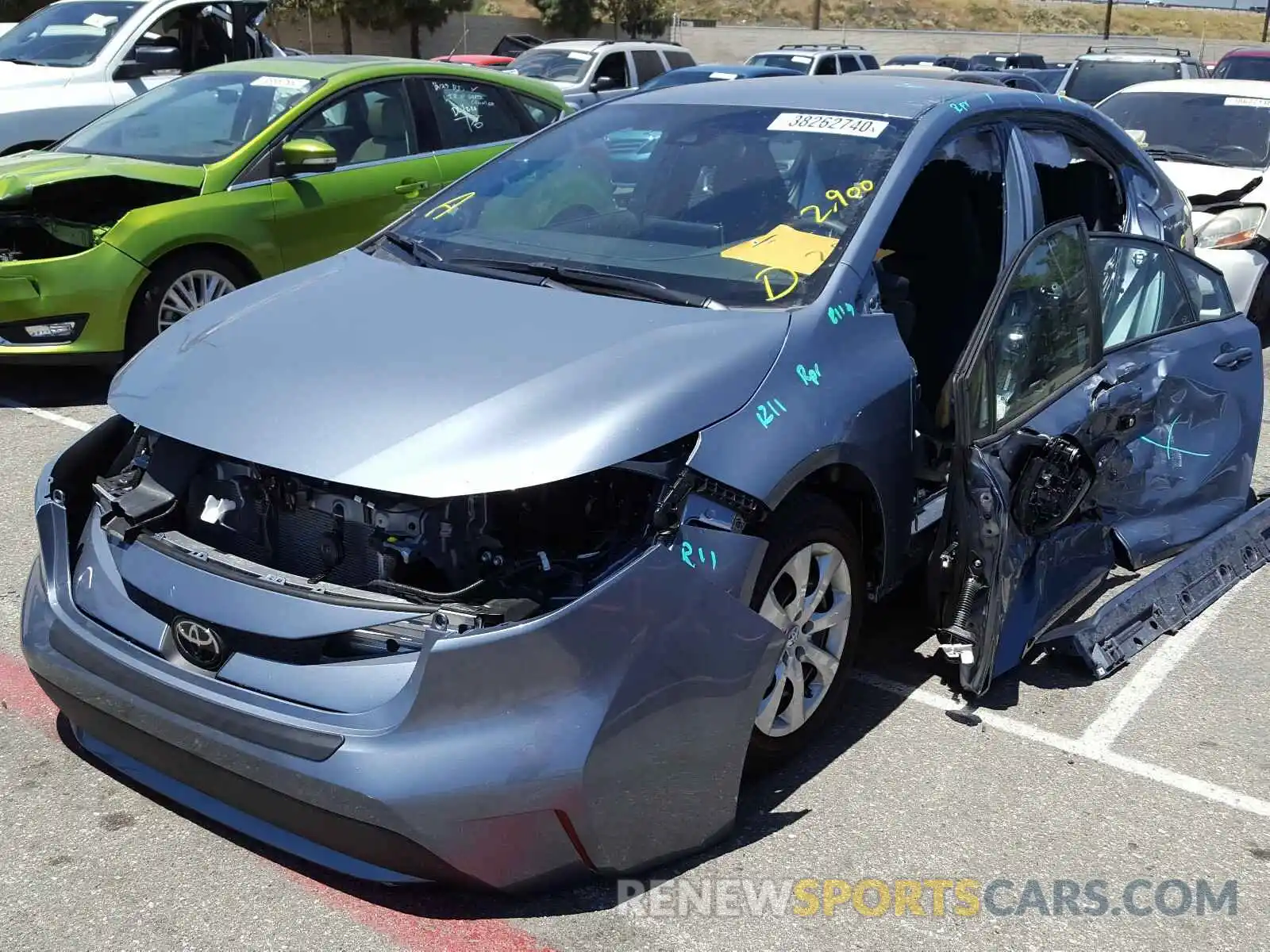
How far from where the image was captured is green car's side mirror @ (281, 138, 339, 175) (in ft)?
21.8

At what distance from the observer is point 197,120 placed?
23.7 feet

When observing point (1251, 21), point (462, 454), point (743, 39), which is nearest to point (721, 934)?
A: point (462, 454)

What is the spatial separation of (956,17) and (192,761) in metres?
80.6

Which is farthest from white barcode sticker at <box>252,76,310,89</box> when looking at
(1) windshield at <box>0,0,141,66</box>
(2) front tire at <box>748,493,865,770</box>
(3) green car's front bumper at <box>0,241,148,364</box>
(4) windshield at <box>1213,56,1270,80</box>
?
(4) windshield at <box>1213,56,1270,80</box>

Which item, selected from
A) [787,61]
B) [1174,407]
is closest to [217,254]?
[1174,407]

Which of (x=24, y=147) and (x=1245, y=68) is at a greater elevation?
(x=24, y=147)

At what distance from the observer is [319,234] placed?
23.2ft

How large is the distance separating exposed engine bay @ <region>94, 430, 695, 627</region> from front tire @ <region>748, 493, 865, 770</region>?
15.8 inches

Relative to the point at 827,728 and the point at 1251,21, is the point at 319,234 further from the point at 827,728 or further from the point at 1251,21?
the point at 1251,21

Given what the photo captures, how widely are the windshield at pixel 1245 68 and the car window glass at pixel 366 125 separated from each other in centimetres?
1448

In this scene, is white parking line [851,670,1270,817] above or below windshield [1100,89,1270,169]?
below

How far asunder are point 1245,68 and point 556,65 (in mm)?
9989

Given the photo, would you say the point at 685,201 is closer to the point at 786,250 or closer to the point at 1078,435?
the point at 786,250

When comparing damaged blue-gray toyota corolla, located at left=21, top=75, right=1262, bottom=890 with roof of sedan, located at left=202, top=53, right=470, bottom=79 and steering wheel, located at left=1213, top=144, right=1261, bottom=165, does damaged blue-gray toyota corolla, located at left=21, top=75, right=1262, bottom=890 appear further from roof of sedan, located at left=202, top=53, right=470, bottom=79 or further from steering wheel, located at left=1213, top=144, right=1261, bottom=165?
steering wheel, located at left=1213, top=144, right=1261, bottom=165
